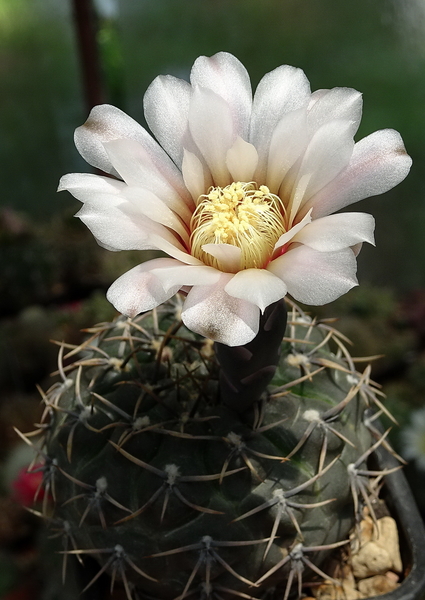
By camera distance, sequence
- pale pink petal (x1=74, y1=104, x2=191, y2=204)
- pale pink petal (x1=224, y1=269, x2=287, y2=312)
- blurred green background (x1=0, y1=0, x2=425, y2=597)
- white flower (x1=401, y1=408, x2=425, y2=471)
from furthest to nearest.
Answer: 1. blurred green background (x1=0, y1=0, x2=425, y2=597)
2. white flower (x1=401, y1=408, x2=425, y2=471)
3. pale pink petal (x1=74, y1=104, x2=191, y2=204)
4. pale pink petal (x1=224, y1=269, x2=287, y2=312)

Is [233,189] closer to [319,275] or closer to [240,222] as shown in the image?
[240,222]

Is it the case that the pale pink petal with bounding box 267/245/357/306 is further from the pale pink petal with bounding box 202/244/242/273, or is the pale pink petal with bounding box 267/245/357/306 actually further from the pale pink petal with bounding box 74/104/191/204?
the pale pink petal with bounding box 74/104/191/204

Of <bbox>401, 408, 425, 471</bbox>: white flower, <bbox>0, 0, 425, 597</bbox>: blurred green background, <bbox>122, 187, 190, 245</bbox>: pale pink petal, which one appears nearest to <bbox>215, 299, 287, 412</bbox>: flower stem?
<bbox>122, 187, 190, 245</bbox>: pale pink petal

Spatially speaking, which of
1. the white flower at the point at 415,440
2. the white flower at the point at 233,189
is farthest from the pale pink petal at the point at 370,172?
the white flower at the point at 415,440

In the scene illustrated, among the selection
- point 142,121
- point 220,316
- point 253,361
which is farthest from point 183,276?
point 142,121

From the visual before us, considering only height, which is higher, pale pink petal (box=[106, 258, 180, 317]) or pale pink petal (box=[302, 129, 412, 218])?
pale pink petal (box=[302, 129, 412, 218])

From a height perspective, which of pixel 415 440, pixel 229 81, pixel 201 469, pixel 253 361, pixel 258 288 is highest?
pixel 229 81
